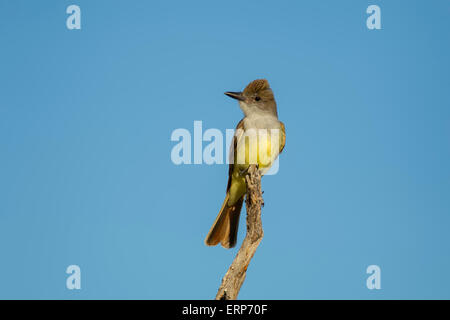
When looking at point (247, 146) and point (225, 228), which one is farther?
point (225, 228)

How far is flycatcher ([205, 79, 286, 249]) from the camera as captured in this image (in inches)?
314

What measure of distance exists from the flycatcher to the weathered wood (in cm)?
57

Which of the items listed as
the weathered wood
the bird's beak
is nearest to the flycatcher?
the bird's beak

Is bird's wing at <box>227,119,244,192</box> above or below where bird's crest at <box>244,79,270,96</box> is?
below

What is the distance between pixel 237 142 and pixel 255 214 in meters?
1.53

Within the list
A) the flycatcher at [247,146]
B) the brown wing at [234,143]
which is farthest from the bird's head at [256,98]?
the brown wing at [234,143]

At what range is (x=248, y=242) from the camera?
6.80 meters

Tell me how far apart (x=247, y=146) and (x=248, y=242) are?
1677mm

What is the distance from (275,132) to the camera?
8188 millimetres

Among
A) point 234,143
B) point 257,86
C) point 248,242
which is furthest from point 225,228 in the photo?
point 257,86

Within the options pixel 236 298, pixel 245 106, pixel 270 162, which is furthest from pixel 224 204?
pixel 236 298

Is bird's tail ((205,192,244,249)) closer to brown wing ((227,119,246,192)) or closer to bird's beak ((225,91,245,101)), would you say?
brown wing ((227,119,246,192))

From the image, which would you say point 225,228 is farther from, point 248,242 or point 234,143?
point 248,242

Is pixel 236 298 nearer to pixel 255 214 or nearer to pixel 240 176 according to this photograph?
pixel 255 214
